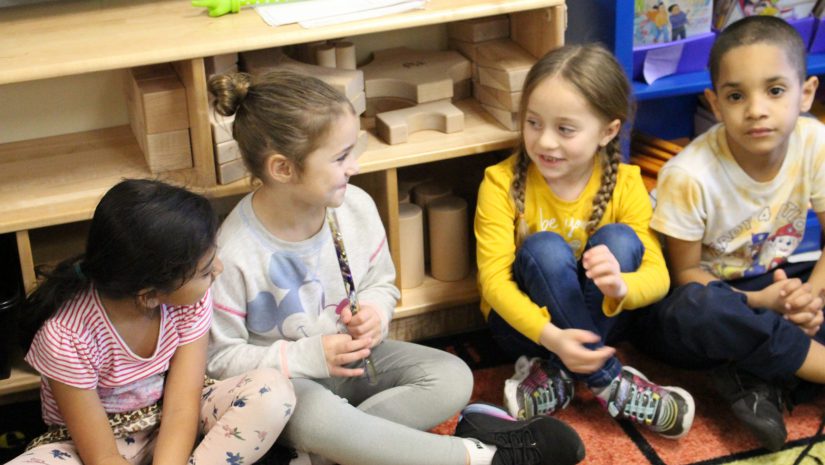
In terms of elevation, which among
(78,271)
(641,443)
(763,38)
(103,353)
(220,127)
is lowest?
(641,443)

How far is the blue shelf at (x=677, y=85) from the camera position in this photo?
1.83 meters

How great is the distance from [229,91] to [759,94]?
2.53ft

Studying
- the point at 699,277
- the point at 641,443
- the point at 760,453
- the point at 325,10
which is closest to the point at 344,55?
the point at 325,10

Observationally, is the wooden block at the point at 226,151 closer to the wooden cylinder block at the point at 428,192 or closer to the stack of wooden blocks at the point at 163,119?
the stack of wooden blocks at the point at 163,119

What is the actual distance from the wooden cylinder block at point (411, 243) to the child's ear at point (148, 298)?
0.51m

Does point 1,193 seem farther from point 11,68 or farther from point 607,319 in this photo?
point 607,319

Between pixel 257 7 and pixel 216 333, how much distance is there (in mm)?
520

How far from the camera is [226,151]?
1561mm

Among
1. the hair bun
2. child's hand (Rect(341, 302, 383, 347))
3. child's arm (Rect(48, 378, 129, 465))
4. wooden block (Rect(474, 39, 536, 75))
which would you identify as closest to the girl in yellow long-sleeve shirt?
wooden block (Rect(474, 39, 536, 75))

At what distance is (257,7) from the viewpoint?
1614 millimetres

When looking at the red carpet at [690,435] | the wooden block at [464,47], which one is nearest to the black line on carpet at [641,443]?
the red carpet at [690,435]

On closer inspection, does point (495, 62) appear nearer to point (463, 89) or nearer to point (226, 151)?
point (463, 89)

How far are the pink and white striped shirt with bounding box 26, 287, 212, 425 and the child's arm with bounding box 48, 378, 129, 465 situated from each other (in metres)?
0.01

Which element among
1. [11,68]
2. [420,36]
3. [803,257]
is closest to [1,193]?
[11,68]
